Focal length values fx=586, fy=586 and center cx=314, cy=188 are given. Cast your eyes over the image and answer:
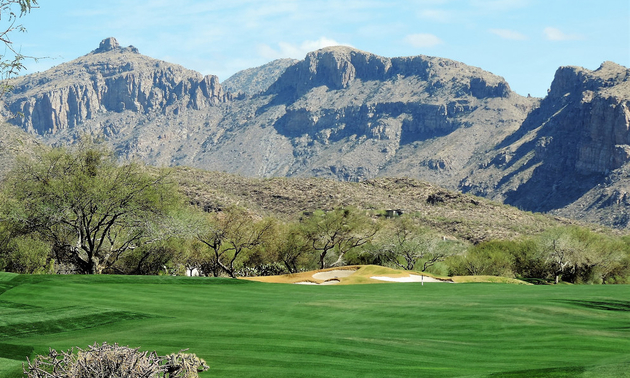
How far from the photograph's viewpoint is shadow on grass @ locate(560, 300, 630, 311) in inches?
783

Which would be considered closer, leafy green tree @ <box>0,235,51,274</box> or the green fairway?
the green fairway

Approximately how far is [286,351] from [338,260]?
143ft

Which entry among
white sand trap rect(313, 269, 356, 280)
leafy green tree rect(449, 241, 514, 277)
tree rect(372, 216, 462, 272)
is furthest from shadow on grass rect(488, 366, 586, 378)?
leafy green tree rect(449, 241, 514, 277)

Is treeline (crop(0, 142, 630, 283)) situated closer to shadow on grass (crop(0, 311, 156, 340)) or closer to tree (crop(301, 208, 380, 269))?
tree (crop(301, 208, 380, 269))

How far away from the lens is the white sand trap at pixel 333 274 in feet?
130

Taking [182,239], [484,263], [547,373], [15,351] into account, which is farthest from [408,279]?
[15,351]

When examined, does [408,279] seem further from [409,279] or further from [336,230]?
[336,230]

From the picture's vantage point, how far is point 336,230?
53.0m

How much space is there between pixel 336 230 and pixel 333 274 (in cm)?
1273

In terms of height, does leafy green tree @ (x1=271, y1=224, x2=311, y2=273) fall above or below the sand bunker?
above

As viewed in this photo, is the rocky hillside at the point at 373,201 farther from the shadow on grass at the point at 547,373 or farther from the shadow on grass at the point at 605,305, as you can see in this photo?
the shadow on grass at the point at 547,373

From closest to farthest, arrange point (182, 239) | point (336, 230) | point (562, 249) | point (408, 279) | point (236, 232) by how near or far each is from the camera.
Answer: point (408, 279) < point (182, 239) < point (236, 232) < point (562, 249) < point (336, 230)

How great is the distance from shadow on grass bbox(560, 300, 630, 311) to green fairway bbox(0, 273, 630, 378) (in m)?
0.06

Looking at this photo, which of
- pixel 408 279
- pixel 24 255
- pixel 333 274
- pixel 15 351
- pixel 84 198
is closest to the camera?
pixel 15 351
